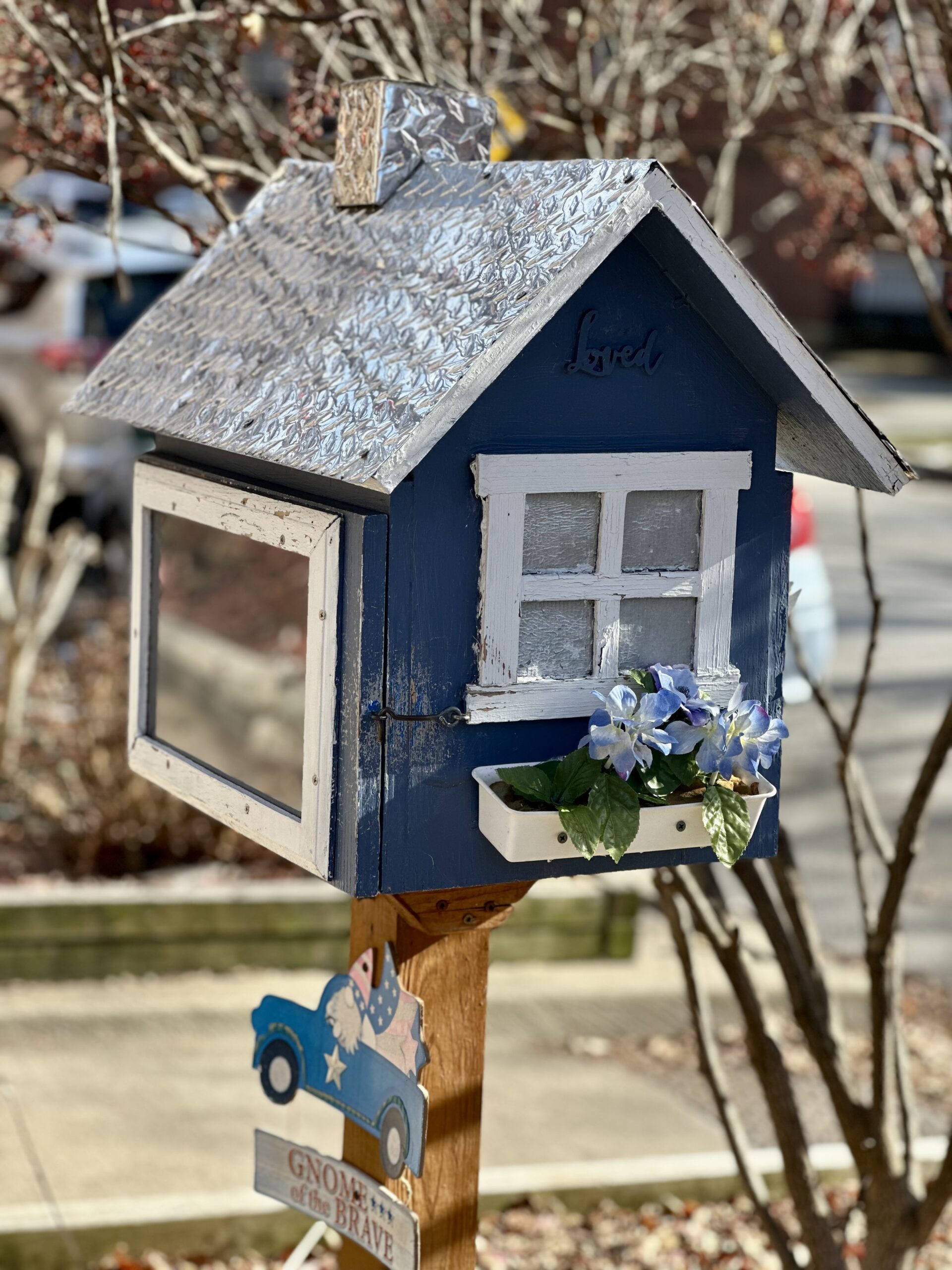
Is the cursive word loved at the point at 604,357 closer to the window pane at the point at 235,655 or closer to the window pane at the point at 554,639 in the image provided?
the window pane at the point at 554,639

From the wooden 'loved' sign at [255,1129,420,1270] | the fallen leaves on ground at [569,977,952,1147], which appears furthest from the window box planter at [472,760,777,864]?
the fallen leaves on ground at [569,977,952,1147]

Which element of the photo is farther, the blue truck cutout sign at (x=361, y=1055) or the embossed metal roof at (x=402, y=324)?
the blue truck cutout sign at (x=361, y=1055)

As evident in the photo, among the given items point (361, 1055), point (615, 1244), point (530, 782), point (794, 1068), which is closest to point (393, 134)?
point (530, 782)

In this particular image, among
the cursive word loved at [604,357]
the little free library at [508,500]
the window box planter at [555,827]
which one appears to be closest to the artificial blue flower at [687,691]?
the little free library at [508,500]

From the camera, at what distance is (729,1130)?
9.35 ft

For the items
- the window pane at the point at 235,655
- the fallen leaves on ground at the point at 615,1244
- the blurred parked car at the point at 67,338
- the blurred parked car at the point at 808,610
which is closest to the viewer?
the fallen leaves on ground at the point at 615,1244

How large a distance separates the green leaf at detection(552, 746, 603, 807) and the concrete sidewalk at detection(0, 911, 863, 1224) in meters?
1.96

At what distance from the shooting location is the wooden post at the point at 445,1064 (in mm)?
2131

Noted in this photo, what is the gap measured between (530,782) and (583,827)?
0.08 m

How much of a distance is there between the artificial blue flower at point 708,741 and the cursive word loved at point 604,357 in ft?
1.35

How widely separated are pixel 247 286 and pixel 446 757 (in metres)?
0.73

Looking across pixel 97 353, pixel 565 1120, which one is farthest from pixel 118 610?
pixel 565 1120

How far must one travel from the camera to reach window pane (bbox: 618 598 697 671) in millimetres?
1932

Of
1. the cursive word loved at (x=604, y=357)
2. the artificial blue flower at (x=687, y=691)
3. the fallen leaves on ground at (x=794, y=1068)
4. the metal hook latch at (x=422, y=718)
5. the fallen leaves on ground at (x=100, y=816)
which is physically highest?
the cursive word loved at (x=604, y=357)
